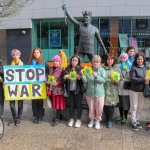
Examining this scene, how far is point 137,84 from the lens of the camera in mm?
5559

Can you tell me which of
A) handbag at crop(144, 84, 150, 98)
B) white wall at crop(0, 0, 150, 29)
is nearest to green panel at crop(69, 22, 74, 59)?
white wall at crop(0, 0, 150, 29)

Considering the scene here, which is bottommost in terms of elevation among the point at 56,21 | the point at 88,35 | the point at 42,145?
the point at 42,145

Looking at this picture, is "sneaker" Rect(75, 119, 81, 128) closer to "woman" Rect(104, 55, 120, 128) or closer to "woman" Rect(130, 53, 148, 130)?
"woman" Rect(104, 55, 120, 128)

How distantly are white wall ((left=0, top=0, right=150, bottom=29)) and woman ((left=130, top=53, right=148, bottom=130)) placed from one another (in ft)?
37.4

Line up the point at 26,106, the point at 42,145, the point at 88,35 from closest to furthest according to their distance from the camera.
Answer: the point at 42,145, the point at 88,35, the point at 26,106

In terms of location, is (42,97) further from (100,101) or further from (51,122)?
(100,101)

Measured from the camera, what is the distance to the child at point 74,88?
19.1 feet

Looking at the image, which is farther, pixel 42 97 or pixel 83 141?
pixel 42 97

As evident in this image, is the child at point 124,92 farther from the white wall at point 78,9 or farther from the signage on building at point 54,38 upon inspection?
the signage on building at point 54,38

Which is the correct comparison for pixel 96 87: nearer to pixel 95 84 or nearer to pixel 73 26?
pixel 95 84

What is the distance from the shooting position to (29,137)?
5.36 meters

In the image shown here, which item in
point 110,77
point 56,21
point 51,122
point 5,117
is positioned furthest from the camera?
point 56,21

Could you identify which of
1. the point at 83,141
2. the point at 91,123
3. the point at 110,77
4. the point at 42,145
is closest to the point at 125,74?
the point at 110,77

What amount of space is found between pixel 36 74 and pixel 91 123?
1596mm
